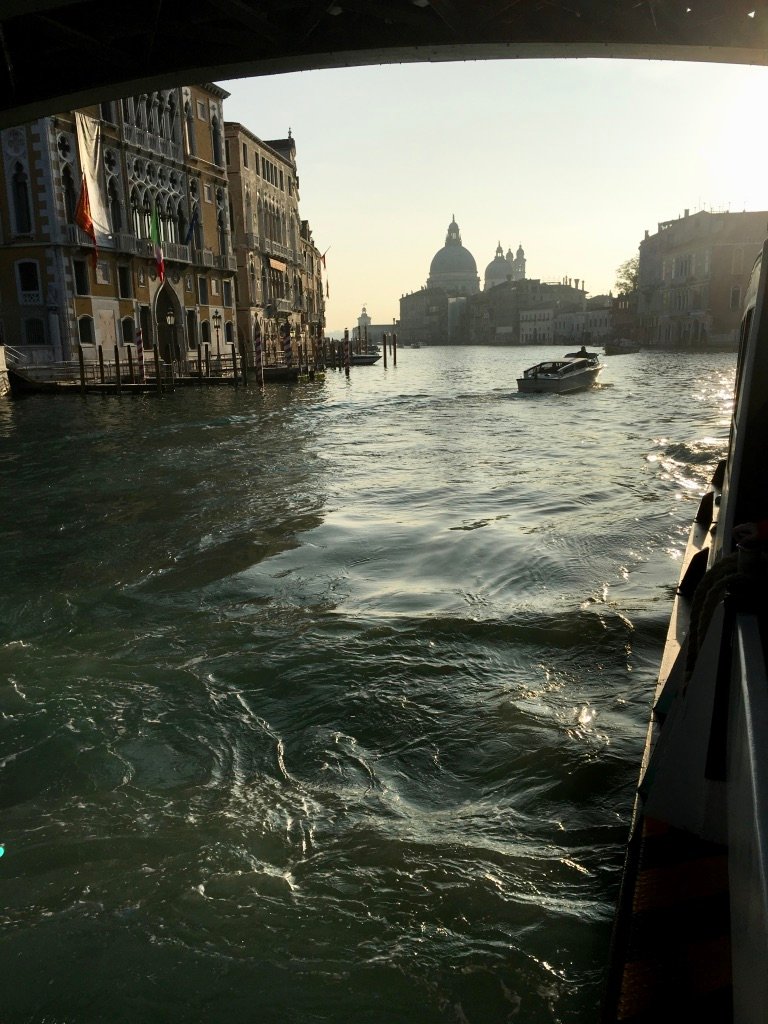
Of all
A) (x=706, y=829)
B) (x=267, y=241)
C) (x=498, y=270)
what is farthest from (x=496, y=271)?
(x=706, y=829)

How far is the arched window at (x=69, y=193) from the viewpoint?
86.2ft

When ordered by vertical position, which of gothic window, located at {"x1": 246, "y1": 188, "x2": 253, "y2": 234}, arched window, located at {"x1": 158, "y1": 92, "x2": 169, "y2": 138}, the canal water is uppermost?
arched window, located at {"x1": 158, "y1": 92, "x2": 169, "y2": 138}

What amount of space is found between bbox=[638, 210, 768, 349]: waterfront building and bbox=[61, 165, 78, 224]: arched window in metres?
43.1

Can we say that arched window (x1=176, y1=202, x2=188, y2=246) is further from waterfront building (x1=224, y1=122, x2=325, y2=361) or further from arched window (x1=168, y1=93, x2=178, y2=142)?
waterfront building (x1=224, y1=122, x2=325, y2=361)

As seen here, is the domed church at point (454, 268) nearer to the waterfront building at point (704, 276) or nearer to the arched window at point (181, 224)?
the waterfront building at point (704, 276)

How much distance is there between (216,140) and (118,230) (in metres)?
10.5

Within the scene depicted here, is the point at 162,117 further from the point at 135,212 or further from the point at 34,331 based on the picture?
the point at 34,331

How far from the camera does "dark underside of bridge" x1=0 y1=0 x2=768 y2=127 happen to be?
933 cm

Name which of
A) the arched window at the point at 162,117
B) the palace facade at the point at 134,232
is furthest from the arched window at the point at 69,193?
the arched window at the point at 162,117

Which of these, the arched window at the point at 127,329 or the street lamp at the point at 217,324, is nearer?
the arched window at the point at 127,329

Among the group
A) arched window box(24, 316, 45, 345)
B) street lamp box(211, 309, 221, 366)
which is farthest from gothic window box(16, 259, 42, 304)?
street lamp box(211, 309, 221, 366)

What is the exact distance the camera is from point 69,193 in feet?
87.2

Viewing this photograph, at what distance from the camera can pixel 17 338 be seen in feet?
87.0

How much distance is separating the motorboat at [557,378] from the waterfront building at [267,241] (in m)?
13.0
